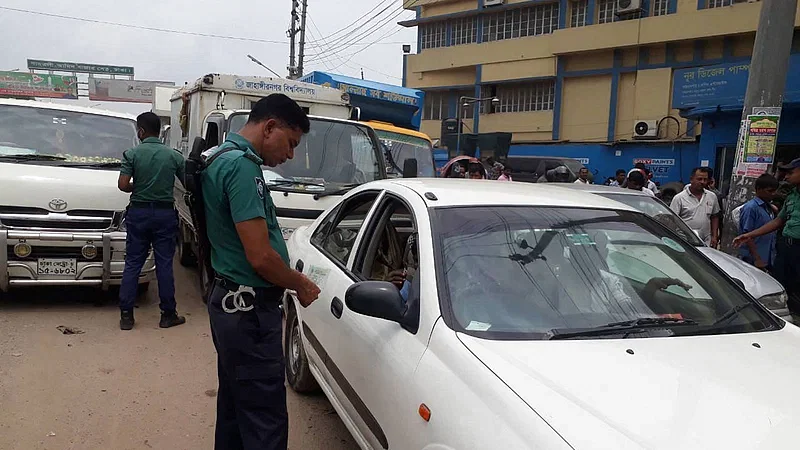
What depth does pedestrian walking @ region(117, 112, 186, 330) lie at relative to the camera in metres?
5.08

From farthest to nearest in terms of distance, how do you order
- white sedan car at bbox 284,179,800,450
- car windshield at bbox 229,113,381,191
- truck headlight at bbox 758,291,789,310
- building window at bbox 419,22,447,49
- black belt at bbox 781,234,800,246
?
building window at bbox 419,22,447,49 < car windshield at bbox 229,113,381,191 < black belt at bbox 781,234,800,246 < truck headlight at bbox 758,291,789,310 < white sedan car at bbox 284,179,800,450

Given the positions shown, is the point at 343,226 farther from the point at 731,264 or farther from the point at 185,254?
the point at 185,254

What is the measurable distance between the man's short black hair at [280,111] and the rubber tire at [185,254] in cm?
543

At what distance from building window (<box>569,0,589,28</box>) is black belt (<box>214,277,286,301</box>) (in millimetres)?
26374

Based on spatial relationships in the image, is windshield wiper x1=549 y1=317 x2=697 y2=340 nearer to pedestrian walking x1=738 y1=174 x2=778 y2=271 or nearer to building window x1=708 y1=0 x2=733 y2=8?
pedestrian walking x1=738 y1=174 x2=778 y2=271

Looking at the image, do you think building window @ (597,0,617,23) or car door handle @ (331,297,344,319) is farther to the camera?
building window @ (597,0,617,23)

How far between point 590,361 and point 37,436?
3102 millimetres

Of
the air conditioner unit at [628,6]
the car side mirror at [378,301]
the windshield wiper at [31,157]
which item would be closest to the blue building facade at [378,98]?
the windshield wiper at [31,157]

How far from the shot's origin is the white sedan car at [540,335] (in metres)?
1.67

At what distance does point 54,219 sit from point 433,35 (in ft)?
91.4

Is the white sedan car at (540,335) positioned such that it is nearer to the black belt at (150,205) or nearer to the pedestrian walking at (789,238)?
the black belt at (150,205)

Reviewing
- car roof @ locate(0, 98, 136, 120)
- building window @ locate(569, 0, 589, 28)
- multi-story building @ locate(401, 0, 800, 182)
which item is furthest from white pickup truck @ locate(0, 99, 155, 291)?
building window @ locate(569, 0, 589, 28)

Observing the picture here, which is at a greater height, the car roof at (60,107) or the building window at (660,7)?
the building window at (660,7)

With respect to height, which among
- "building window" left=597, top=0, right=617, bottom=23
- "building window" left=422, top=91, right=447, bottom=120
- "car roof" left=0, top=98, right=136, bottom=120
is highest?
"building window" left=597, top=0, right=617, bottom=23
